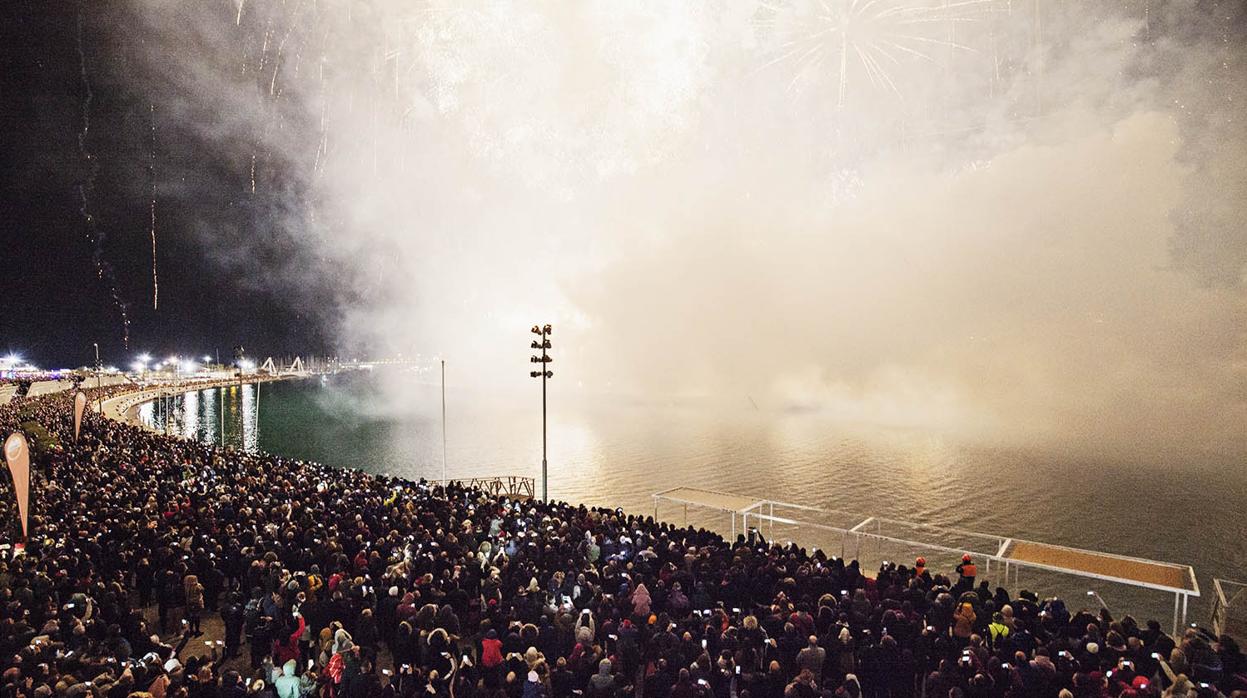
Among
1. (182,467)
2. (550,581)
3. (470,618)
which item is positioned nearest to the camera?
(470,618)

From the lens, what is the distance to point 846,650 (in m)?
8.87

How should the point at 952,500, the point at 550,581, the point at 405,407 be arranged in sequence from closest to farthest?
the point at 550,581 → the point at 952,500 → the point at 405,407

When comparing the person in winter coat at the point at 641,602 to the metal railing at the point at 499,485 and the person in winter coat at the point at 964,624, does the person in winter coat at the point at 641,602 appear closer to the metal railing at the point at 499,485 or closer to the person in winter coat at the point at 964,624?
the person in winter coat at the point at 964,624

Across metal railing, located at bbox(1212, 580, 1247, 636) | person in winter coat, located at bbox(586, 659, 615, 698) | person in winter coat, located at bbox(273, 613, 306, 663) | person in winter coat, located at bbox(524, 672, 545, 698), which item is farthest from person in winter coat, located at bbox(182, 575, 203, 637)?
metal railing, located at bbox(1212, 580, 1247, 636)

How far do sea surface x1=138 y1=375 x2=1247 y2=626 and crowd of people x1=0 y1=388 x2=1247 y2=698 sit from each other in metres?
2.87

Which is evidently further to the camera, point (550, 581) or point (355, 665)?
point (550, 581)

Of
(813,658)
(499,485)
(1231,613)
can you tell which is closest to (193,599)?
(813,658)

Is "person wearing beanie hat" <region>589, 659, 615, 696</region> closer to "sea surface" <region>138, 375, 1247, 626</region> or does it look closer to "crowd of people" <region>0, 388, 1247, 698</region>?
"crowd of people" <region>0, 388, 1247, 698</region>

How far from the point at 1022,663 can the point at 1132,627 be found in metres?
2.48

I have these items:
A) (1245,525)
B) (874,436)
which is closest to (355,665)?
(1245,525)

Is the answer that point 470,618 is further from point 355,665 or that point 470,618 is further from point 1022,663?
point 1022,663

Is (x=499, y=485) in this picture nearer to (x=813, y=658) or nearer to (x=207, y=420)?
(x=813, y=658)

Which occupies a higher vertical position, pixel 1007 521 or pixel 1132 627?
pixel 1132 627

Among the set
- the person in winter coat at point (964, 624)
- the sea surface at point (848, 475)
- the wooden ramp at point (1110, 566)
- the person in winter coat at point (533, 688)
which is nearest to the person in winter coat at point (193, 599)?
the person in winter coat at point (533, 688)
